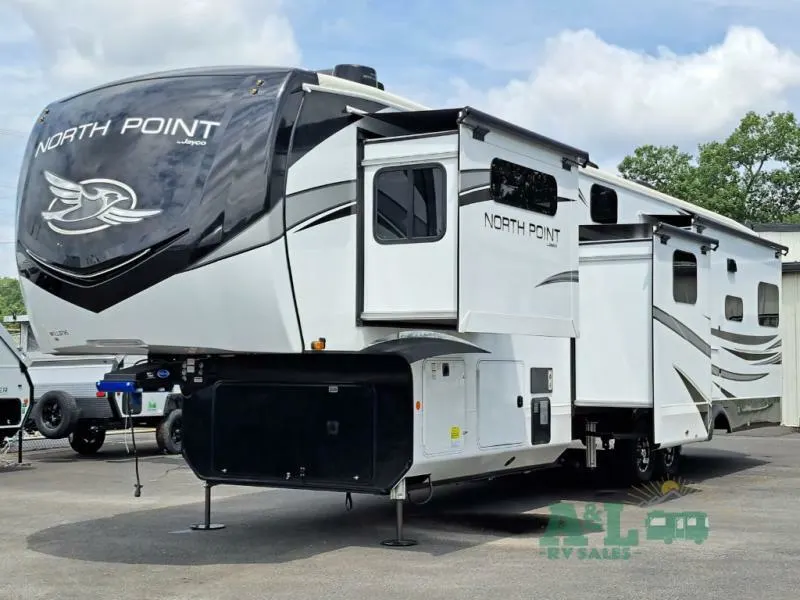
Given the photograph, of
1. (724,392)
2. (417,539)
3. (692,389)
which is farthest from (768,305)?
(417,539)

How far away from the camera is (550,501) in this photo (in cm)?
1164

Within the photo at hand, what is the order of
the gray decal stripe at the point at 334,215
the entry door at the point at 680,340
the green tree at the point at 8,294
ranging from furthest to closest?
the green tree at the point at 8,294
the entry door at the point at 680,340
the gray decal stripe at the point at 334,215

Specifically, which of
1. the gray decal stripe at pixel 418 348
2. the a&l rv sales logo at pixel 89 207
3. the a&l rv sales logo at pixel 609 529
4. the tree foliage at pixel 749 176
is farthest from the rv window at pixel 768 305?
the tree foliage at pixel 749 176

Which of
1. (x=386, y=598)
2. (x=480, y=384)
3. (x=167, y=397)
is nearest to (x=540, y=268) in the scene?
(x=480, y=384)

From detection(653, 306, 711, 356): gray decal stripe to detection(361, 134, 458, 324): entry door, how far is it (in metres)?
3.90

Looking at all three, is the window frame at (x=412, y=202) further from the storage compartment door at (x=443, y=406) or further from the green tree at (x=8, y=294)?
the green tree at (x=8, y=294)

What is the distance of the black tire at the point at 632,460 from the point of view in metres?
12.2

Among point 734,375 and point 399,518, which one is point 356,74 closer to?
point 399,518

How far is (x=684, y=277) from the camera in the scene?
39.4 feet

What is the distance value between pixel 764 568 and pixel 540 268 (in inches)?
122

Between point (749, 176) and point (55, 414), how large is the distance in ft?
133

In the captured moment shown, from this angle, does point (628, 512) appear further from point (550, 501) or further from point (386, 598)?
point (386, 598)

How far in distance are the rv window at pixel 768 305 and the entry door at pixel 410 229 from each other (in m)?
8.32

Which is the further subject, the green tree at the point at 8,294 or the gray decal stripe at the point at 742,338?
the green tree at the point at 8,294
